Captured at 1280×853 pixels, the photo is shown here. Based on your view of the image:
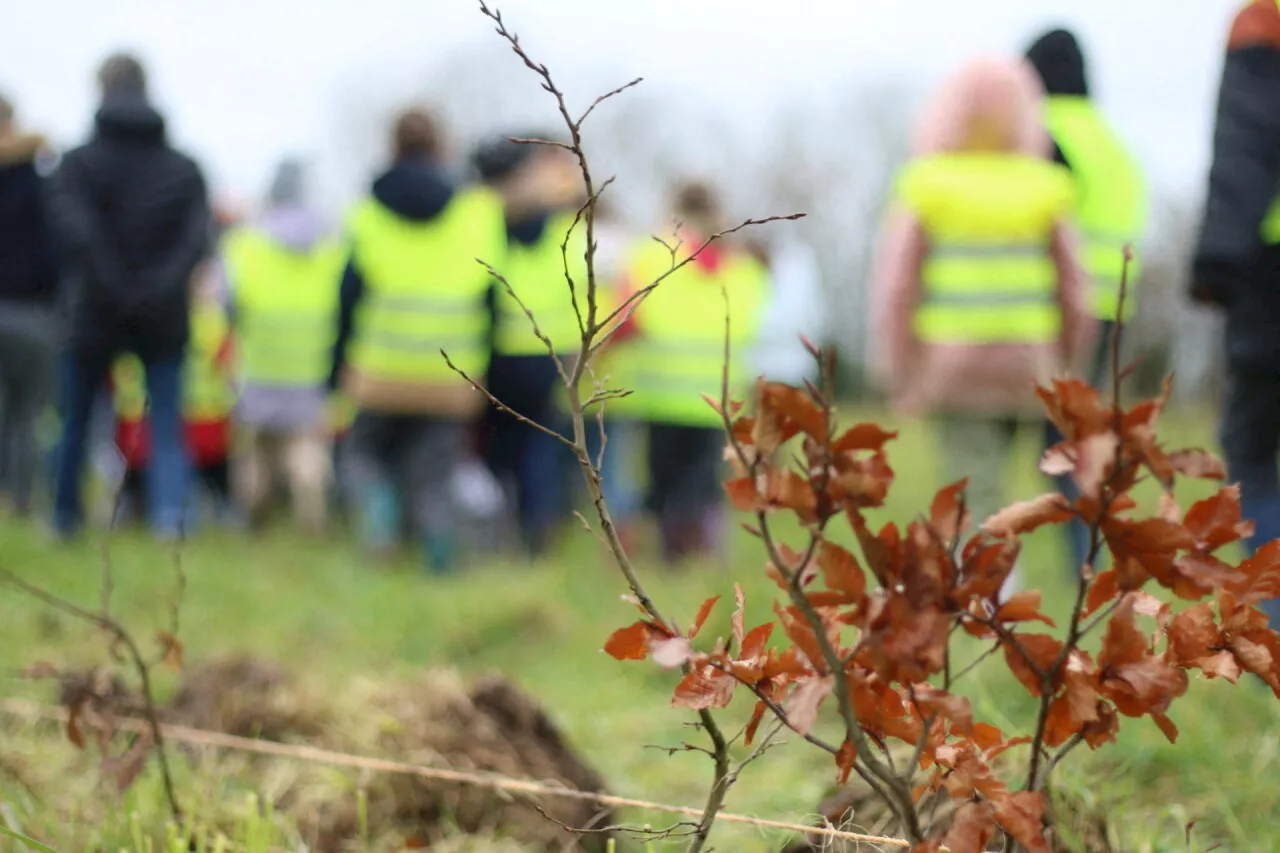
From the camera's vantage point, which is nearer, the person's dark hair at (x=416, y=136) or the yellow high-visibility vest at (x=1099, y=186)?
the yellow high-visibility vest at (x=1099, y=186)

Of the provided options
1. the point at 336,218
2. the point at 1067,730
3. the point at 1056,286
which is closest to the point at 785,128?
the point at 336,218

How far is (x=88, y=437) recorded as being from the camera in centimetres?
557

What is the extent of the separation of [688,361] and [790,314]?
25.7 inches

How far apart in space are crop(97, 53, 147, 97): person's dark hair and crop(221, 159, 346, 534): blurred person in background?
1.45m

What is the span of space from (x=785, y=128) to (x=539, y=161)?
37.5 meters

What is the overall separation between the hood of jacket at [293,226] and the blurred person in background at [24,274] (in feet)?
3.65

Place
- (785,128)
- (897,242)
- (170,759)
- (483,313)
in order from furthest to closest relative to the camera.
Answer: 1. (785,128)
2. (483,313)
3. (897,242)
4. (170,759)

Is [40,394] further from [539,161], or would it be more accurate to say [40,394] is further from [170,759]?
[170,759]

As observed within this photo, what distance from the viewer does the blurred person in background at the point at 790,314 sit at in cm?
604

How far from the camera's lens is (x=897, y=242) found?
4105 millimetres

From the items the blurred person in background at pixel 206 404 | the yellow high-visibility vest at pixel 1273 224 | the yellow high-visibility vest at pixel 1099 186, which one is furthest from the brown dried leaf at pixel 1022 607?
the blurred person in background at pixel 206 404

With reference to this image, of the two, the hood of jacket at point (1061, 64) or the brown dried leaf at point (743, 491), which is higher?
the hood of jacket at point (1061, 64)

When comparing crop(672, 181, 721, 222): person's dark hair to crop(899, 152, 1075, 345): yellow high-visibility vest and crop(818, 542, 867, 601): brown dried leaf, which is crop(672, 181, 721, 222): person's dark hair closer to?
crop(899, 152, 1075, 345): yellow high-visibility vest

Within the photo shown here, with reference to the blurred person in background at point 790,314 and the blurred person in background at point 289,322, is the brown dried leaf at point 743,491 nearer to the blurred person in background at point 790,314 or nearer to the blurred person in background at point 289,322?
the blurred person in background at point 790,314
